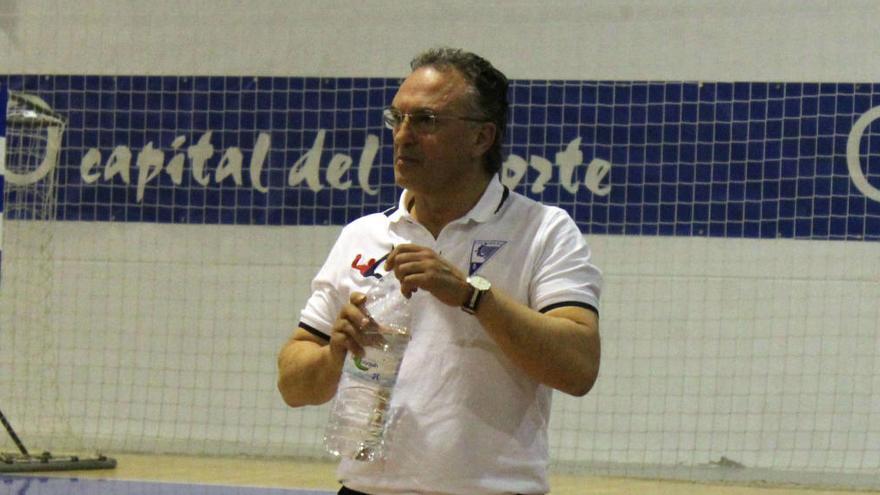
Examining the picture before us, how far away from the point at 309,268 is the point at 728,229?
2.81 meters

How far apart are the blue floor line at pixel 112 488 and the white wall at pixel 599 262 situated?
1752 mm

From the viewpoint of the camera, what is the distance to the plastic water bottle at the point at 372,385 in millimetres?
2365

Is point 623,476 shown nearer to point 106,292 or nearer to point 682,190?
point 682,190

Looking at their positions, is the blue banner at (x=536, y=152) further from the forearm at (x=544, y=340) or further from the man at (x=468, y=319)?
the forearm at (x=544, y=340)

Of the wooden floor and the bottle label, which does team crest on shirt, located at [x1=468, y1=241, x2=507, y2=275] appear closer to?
the bottle label

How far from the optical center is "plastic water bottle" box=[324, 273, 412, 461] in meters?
2.37

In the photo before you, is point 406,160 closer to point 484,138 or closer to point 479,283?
point 484,138

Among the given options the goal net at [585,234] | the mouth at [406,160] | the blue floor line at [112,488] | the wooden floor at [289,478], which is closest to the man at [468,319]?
the mouth at [406,160]

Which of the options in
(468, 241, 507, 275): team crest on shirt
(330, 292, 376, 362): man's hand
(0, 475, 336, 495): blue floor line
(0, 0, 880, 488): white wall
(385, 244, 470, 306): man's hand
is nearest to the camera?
(385, 244, 470, 306): man's hand

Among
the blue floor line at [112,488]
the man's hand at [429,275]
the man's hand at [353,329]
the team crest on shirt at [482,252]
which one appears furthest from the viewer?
the blue floor line at [112,488]

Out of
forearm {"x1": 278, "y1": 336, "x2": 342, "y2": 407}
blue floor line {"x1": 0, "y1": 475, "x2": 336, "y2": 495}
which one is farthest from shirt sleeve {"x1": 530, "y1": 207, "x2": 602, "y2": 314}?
blue floor line {"x1": 0, "y1": 475, "x2": 336, "y2": 495}

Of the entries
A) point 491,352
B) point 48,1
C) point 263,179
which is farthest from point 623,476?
point 491,352

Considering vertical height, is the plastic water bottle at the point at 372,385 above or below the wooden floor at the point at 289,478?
above

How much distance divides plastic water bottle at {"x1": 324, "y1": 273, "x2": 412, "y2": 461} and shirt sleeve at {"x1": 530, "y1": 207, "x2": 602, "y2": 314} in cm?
25
